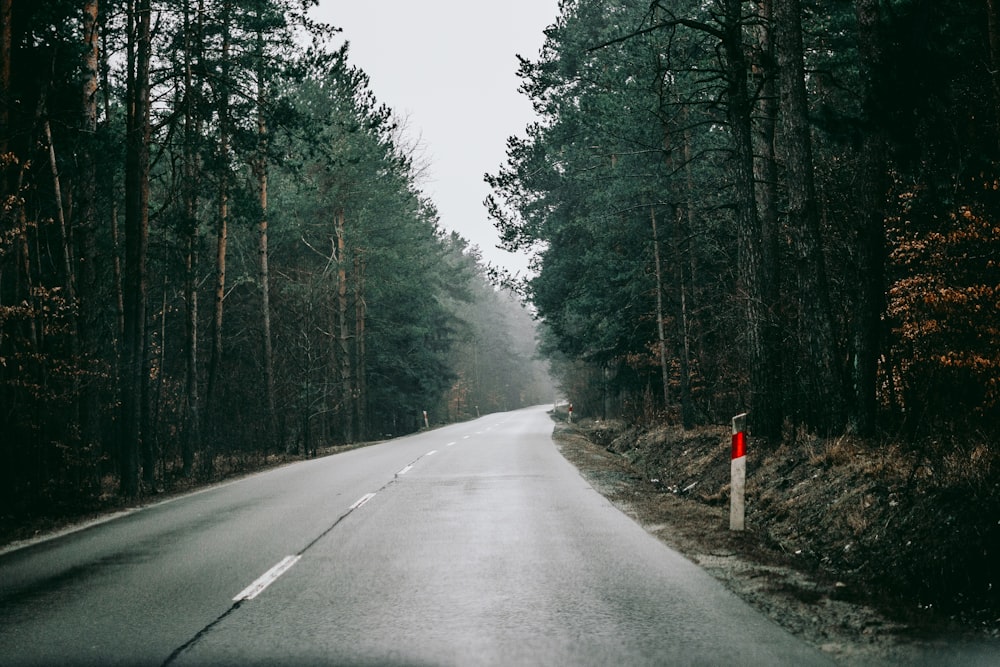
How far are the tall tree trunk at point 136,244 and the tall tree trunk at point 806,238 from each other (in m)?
11.9

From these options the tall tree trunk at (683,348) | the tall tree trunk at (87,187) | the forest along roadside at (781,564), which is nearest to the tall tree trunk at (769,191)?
the forest along roadside at (781,564)

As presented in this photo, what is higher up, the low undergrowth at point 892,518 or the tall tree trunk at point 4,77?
the tall tree trunk at point 4,77

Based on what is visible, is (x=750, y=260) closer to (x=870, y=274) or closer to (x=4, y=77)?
(x=870, y=274)

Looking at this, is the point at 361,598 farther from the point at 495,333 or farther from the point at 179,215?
the point at 495,333

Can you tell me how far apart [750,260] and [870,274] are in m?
3.71

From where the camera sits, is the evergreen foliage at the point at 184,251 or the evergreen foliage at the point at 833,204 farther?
the evergreen foliage at the point at 184,251

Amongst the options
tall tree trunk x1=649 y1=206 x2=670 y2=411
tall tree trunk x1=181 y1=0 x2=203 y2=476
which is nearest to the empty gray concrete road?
tall tree trunk x1=181 y1=0 x2=203 y2=476

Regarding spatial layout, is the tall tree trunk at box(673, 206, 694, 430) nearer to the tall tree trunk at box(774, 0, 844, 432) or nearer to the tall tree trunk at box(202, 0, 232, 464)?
the tall tree trunk at box(774, 0, 844, 432)

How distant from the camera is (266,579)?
6.74 meters

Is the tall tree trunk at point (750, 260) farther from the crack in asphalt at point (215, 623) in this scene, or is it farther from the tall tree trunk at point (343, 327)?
the tall tree trunk at point (343, 327)

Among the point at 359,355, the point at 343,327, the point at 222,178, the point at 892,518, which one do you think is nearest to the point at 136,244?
the point at 222,178

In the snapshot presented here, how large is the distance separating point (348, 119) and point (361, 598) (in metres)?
31.0

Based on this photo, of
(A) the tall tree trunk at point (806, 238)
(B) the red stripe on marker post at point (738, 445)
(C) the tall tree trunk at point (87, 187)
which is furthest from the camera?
(C) the tall tree trunk at point (87, 187)

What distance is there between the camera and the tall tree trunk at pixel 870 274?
34.4 ft
